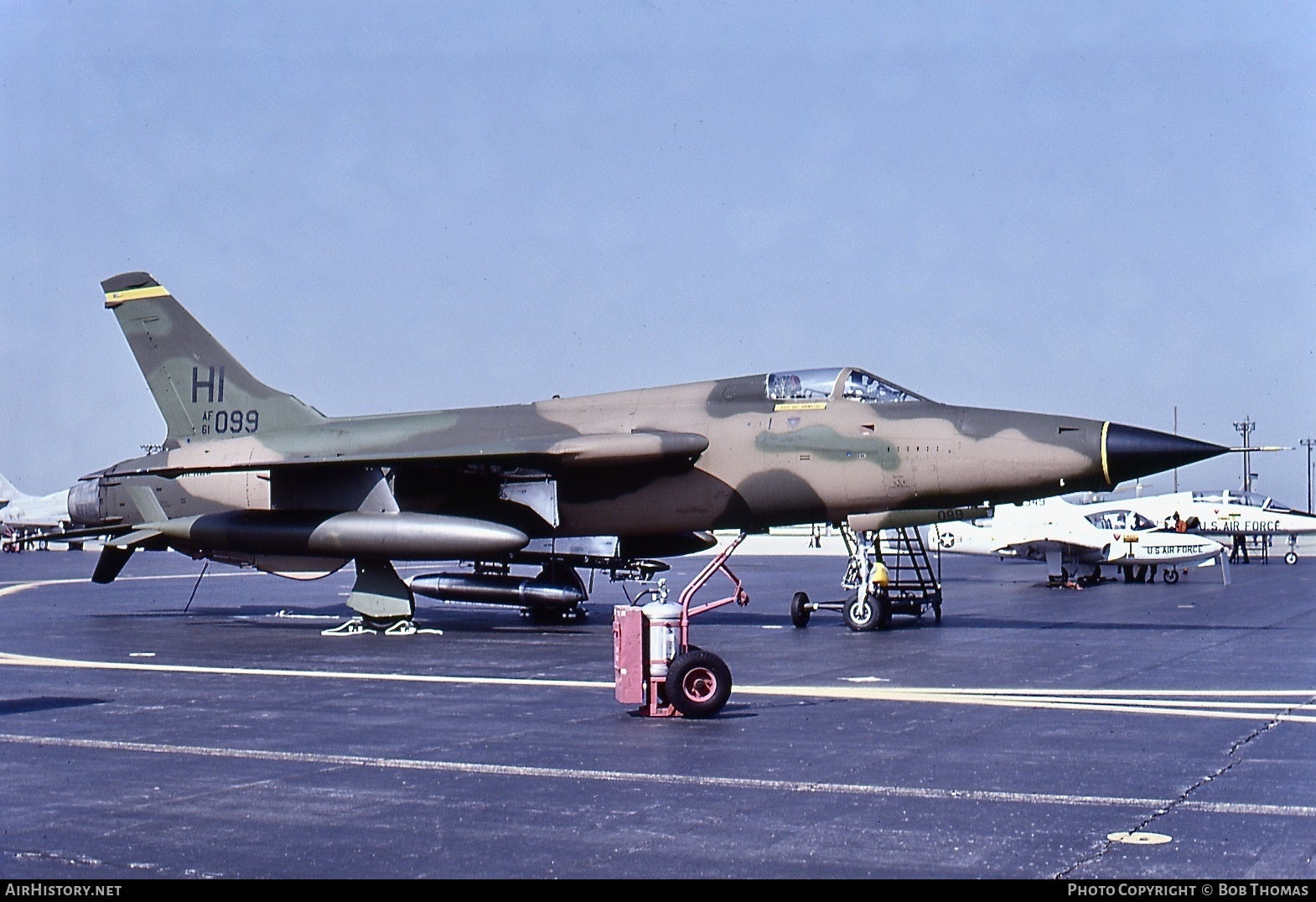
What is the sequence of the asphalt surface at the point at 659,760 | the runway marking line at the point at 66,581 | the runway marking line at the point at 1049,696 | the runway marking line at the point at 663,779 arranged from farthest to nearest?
1. the runway marking line at the point at 66,581
2. the runway marking line at the point at 1049,696
3. the runway marking line at the point at 663,779
4. the asphalt surface at the point at 659,760

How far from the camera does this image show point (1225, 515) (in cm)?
4962

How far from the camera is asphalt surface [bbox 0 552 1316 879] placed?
230 inches

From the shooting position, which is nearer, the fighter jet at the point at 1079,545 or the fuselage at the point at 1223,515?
the fighter jet at the point at 1079,545

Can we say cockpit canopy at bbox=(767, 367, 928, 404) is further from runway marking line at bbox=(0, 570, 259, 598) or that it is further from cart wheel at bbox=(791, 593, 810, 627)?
runway marking line at bbox=(0, 570, 259, 598)

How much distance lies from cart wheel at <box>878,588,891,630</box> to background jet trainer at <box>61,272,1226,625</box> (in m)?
1.73

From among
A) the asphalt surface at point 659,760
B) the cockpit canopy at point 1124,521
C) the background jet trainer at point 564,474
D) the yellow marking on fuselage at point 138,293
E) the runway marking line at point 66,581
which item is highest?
the yellow marking on fuselage at point 138,293

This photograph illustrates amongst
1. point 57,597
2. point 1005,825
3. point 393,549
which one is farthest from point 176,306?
point 1005,825

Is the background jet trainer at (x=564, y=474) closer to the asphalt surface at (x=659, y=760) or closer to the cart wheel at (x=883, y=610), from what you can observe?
the asphalt surface at (x=659, y=760)

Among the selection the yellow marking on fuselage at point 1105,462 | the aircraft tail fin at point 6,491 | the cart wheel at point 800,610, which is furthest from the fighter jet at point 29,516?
the yellow marking on fuselage at point 1105,462

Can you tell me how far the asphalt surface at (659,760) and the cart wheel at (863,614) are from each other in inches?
38.8

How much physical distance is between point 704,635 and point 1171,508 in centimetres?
3649

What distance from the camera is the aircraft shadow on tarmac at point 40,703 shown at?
1077cm

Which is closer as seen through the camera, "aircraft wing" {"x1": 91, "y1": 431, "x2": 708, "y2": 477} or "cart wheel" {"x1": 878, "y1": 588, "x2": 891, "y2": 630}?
"aircraft wing" {"x1": 91, "y1": 431, "x2": 708, "y2": 477}

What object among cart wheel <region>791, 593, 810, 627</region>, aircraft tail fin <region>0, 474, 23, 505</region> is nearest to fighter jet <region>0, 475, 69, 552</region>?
aircraft tail fin <region>0, 474, 23, 505</region>
